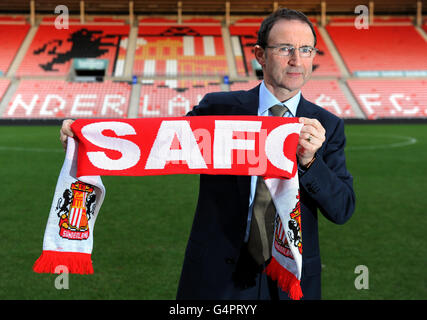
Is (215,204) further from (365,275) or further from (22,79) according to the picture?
(22,79)

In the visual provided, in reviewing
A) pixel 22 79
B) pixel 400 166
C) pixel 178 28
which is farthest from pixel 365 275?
pixel 178 28

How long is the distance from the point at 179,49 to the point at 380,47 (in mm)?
13284

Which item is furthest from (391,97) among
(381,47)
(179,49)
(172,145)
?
(172,145)

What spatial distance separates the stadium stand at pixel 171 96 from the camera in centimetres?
2427

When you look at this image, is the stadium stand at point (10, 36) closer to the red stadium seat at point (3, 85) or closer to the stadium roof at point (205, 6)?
the stadium roof at point (205, 6)

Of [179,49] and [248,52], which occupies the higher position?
[179,49]

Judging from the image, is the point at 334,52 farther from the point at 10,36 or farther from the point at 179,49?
the point at 10,36

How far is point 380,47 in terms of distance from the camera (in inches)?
1189

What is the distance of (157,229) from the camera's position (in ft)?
17.2

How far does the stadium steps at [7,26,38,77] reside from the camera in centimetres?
2736

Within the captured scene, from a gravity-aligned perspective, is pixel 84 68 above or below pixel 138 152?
above

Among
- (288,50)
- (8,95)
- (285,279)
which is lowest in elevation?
(285,279)

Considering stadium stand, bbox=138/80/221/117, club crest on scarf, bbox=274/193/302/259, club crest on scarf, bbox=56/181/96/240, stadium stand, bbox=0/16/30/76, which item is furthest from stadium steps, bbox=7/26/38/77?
club crest on scarf, bbox=274/193/302/259

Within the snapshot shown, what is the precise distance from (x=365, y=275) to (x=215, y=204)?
236 cm
